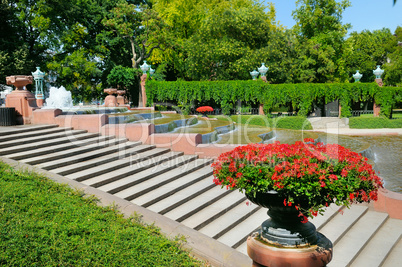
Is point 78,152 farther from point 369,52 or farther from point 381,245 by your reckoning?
point 369,52

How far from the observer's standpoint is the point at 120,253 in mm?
4719

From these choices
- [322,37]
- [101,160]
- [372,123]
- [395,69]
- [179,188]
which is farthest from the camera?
[395,69]

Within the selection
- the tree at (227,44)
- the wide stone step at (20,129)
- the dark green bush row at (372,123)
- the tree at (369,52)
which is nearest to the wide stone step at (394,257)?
the wide stone step at (20,129)

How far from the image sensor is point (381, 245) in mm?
7305

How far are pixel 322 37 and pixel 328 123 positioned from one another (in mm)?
15686

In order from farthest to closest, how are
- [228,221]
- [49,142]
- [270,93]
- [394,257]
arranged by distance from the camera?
[270,93] < [49,142] < [228,221] < [394,257]

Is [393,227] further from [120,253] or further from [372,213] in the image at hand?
[120,253]

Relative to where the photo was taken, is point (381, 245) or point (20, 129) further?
point (20, 129)

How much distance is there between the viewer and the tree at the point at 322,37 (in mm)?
39406

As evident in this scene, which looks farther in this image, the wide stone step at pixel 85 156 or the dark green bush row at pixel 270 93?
the dark green bush row at pixel 270 93

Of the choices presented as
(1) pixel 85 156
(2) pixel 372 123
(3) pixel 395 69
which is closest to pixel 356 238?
(1) pixel 85 156

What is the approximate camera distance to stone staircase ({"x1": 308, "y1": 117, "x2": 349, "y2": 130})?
95.8ft

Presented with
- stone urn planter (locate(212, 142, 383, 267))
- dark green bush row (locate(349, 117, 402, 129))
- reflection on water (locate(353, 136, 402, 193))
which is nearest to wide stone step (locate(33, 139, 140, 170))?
stone urn planter (locate(212, 142, 383, 267))

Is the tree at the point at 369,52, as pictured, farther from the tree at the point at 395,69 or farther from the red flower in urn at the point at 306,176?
the red flower in urn at the point at 306,176
